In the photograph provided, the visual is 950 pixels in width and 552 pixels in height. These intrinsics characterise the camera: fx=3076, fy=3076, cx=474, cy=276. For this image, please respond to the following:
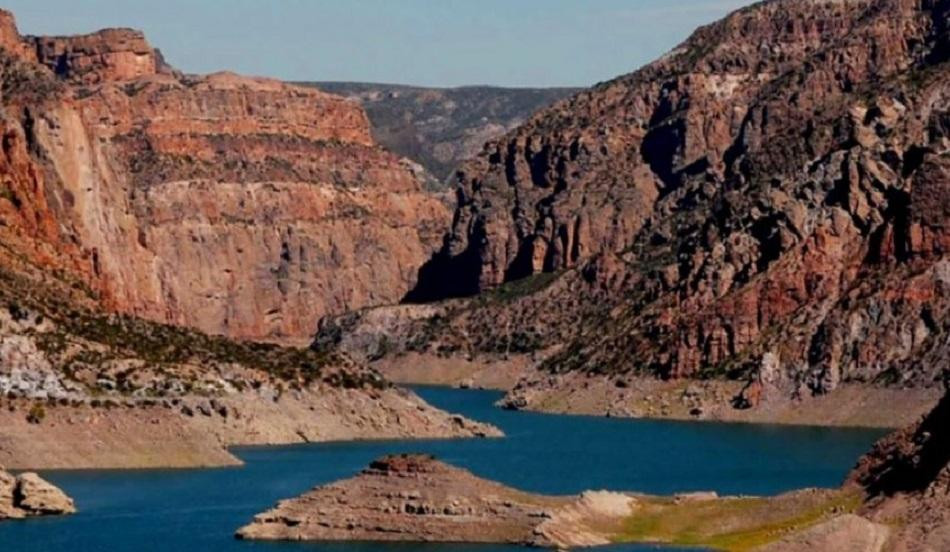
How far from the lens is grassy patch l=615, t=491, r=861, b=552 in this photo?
425ft

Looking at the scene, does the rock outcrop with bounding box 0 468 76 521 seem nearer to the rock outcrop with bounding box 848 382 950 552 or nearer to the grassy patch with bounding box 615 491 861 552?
the grassy patch with bounding box 615 491 861 552

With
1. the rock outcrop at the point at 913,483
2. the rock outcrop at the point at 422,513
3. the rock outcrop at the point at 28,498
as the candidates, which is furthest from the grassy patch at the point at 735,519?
the rock outcrop at the point at 28,498

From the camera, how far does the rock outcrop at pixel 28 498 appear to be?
468 ft

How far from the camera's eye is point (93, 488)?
160 m

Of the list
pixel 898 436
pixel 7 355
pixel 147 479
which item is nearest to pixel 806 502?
pixel 898 436

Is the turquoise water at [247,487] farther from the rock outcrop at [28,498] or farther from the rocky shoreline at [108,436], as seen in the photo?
the rocky shoreline at [108,436]

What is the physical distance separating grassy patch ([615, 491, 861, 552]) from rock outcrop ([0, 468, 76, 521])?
2718 cm

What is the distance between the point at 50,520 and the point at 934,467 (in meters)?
43.6

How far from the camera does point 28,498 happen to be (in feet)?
470

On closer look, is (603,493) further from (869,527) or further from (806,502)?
(869,527)

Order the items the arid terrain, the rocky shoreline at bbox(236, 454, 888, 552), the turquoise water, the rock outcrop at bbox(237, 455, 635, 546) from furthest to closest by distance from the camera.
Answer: the turquoise water → the rock outcrop at bbox(237, 455, 635, 546) → the rocky shoreline at bbox(236, 454, 888, 552) → the arid terrain

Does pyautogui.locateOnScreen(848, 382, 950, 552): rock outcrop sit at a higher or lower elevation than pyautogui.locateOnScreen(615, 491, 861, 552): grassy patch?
higher

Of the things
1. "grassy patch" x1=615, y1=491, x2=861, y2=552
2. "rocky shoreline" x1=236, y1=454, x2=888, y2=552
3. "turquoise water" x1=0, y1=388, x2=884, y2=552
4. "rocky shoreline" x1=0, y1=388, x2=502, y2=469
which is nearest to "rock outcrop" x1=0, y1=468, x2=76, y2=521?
"turquoise water" x1=0, y1=388, x2=884, y2=552

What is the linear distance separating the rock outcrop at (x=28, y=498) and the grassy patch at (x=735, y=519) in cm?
2718
